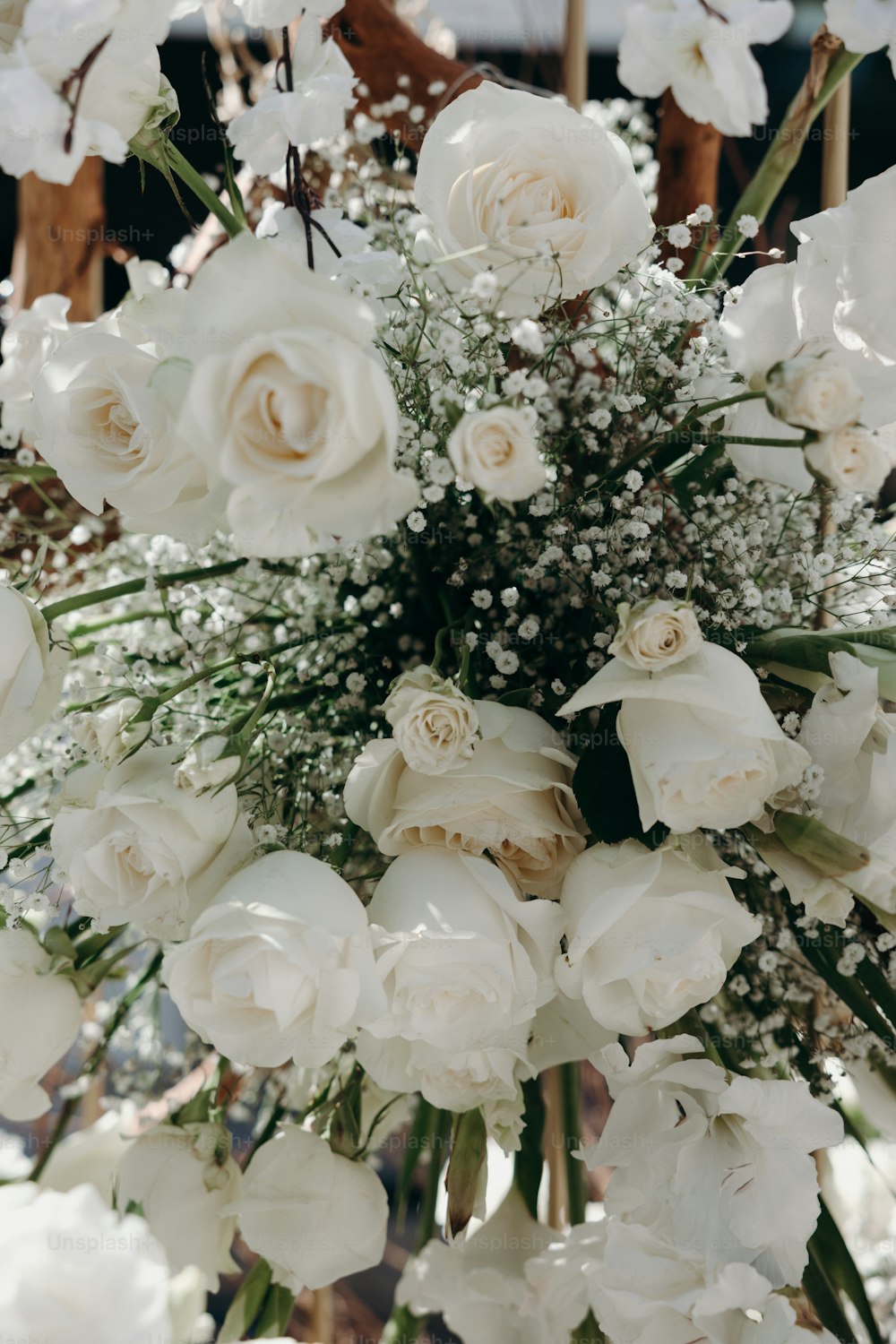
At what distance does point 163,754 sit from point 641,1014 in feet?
0.72

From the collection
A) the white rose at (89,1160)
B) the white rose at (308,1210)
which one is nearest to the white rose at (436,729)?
the white rose at (308,1210)

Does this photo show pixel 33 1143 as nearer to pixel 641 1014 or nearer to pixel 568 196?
pixel 641 1014

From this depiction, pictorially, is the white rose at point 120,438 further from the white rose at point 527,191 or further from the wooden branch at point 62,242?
the wooden branch at point 62,242

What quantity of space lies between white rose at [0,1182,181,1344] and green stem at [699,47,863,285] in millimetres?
464

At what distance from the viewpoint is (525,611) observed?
0.54m

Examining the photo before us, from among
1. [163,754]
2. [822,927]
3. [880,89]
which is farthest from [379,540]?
[880,89]

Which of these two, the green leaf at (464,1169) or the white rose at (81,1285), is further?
the green leaf at (464,1169)

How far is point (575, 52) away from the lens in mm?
704

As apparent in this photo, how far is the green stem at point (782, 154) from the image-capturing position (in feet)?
1.71

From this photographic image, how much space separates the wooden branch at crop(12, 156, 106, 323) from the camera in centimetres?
85

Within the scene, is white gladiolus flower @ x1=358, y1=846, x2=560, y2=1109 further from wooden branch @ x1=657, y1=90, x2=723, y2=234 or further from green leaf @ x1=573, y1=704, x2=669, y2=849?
wooden branch @ x1=657, y1=90, x2=723, y2=234

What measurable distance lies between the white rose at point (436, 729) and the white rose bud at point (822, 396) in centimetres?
16

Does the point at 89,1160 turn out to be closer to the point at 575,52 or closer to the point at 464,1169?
the point at 464,1169

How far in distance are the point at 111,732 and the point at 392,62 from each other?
21.2 inches
